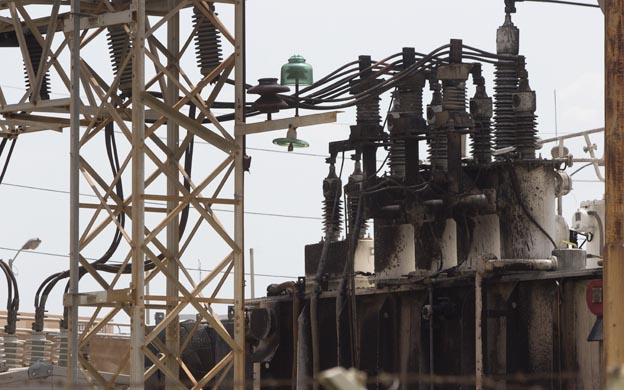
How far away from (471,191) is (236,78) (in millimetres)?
3476

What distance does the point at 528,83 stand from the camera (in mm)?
18172

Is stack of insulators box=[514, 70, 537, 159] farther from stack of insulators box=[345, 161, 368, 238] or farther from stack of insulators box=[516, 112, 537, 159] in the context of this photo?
stack of insulators box=[345, 161, 368, 238]

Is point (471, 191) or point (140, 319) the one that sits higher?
point (471, 191)

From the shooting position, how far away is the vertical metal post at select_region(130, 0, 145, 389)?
15.8 meters

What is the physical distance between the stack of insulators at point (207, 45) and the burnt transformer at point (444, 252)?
1608 mm

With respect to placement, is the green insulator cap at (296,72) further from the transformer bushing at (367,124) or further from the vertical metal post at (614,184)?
the vertical metal post at (614,184)

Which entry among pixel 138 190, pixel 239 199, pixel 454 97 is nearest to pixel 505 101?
pixel 454 97

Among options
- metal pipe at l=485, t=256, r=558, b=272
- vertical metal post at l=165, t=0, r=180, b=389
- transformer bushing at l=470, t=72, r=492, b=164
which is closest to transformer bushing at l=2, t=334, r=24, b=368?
vertical metal post at l=165, t=0, r=180, b=389

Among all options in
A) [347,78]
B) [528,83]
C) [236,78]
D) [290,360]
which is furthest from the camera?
[290,360]

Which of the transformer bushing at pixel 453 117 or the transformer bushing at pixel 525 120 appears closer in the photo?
the transformer bushing at pixel 525 120

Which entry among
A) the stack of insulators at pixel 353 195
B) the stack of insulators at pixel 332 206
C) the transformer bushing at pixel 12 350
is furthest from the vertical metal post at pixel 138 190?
the transformer bushing at pixel 12 350

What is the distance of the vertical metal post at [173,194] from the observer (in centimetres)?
1745

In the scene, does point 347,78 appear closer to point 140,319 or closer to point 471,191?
point 471,191

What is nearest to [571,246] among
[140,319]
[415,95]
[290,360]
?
[415,95]
